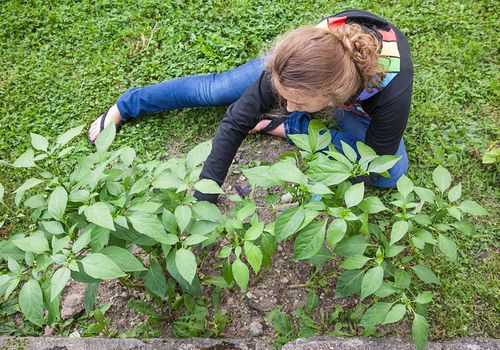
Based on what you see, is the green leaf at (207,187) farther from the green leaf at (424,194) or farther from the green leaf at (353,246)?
the green leaf at (424,194)

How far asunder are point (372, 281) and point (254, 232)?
0.45m

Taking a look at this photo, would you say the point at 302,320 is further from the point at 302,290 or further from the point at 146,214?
the point at 146,214

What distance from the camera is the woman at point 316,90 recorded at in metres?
1.74

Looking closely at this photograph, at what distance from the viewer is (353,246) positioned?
1677 mm

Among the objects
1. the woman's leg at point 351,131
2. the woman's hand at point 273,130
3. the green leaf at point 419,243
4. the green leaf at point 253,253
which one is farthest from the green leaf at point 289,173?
the woman's hand at point 273,130

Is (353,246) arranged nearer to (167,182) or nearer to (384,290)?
(384,290)

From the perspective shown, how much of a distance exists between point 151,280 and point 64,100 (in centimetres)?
180

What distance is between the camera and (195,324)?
210 cm

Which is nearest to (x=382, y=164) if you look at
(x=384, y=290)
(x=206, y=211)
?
(x=384, y=290)

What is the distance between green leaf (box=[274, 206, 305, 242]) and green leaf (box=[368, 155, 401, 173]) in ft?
0.92

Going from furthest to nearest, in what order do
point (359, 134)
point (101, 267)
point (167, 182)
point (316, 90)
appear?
point (359, 134), point (316, 90), point (167, 182), point (101, 267)

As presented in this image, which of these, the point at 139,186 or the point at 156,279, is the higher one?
the point at 139,186

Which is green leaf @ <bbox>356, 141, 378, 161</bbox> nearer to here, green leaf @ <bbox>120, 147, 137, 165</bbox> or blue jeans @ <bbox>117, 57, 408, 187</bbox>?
green leaf @ <bbox>120, 147, 137, 165</bbox>

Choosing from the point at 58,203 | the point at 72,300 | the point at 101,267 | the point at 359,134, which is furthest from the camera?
the point at 359,134
